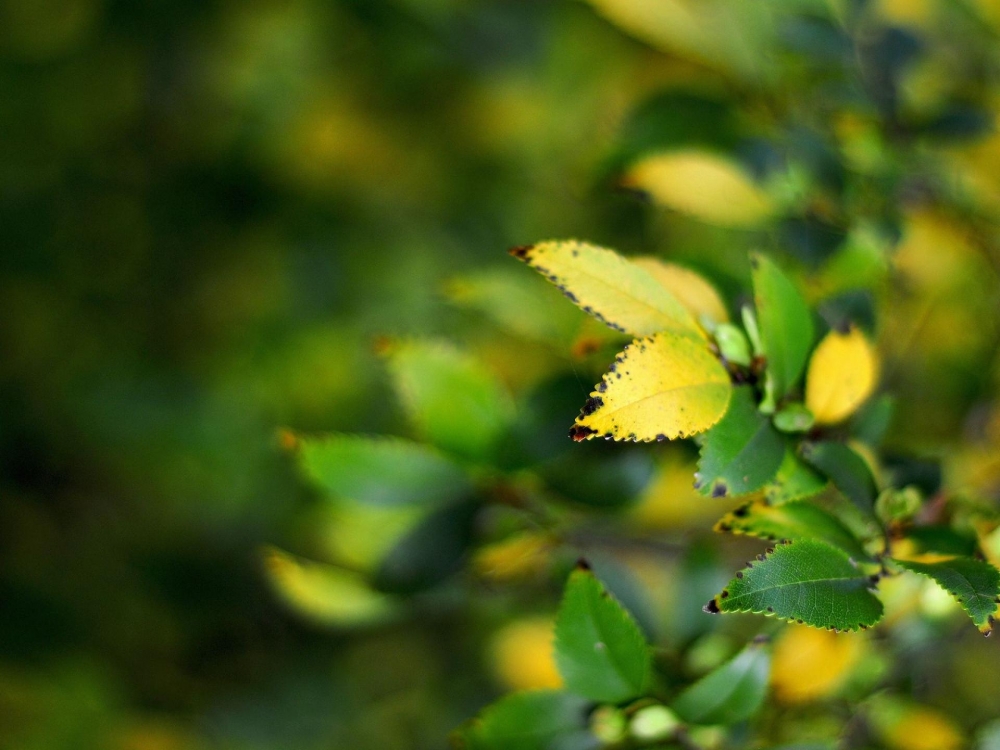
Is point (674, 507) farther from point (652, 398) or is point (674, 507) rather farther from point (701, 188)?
point (652, 398)

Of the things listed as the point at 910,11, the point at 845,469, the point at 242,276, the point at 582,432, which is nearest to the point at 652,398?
the point at 582,432

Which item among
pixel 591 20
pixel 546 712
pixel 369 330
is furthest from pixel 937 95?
pixel 369 330

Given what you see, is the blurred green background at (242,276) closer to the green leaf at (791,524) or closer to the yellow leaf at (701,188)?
the yellow leaf at (701,188)

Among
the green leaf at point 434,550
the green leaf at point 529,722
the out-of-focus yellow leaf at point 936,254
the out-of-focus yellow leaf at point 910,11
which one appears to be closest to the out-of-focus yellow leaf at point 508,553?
the green leaf at point 434,550

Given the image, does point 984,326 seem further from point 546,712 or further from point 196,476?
point 196,476

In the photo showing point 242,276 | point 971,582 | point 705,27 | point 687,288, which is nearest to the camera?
point 971,582

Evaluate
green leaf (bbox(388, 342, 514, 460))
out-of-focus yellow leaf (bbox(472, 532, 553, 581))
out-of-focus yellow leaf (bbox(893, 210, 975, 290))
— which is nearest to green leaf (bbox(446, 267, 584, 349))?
green leaf (bbox(388, 342, 514, 460))
